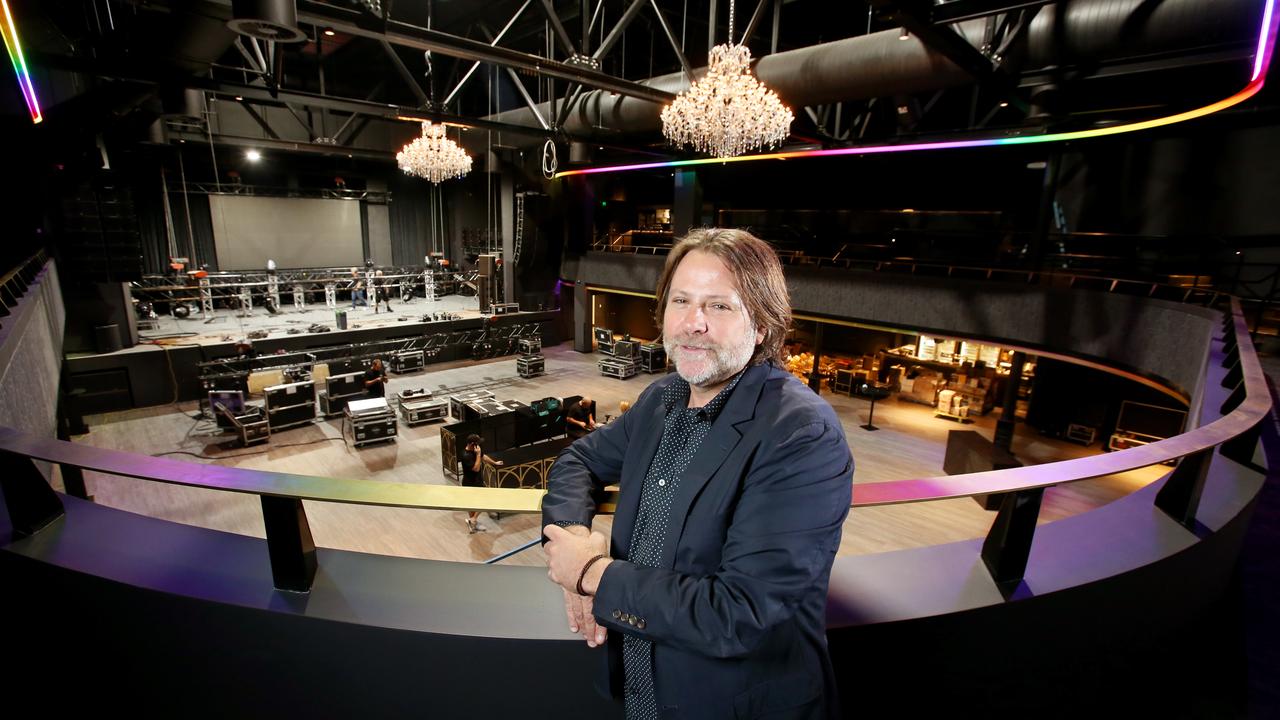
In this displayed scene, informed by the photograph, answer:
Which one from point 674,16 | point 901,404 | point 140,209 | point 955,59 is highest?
point 674,16

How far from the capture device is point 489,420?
8.39m

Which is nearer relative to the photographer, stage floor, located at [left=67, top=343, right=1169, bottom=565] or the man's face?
the man's face

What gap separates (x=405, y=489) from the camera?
1.29 metres

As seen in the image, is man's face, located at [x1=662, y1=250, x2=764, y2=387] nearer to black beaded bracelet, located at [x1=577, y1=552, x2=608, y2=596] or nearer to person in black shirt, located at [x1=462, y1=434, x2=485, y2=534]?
black beaded bracelet, located at [x1=577, y1=552, x2=608, y2=596]

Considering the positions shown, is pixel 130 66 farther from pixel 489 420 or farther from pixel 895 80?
pixel 895 80

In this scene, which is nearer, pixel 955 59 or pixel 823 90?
pixel 955 59

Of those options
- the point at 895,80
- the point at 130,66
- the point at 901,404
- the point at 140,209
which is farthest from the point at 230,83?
the point at 901,404

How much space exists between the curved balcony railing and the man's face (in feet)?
1.36

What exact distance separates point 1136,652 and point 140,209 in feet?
74.8

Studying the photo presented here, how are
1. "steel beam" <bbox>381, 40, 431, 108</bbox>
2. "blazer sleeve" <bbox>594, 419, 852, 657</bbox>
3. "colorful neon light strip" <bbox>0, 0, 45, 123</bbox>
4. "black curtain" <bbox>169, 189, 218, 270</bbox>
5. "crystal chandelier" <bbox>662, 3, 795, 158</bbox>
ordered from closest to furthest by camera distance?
"blazer sleeve" <bbox>594, 419, 852, 657</bbox> < "colorful neon light strip" <bbox>0, 0, 45, 123</bbox> < "crystal chandelier" <bbox>662, 3, 795, 158</bbox> < "steel beam" <bbox>381, 40, 431, 108</bbox> < "black curtain" <bbox>169, 189, 218, 270</bbox>

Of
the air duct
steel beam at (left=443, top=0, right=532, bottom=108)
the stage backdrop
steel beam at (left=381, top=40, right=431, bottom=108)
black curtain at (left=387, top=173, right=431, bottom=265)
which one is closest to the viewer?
the air duct

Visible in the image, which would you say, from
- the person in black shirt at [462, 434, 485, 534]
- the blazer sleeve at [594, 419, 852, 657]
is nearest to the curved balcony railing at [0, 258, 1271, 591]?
the blazer sleeve at [594, 419, 852, 657]

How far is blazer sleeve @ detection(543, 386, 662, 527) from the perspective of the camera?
123 cm

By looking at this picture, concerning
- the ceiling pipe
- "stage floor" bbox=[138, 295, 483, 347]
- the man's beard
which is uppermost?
the ceiling pipe
